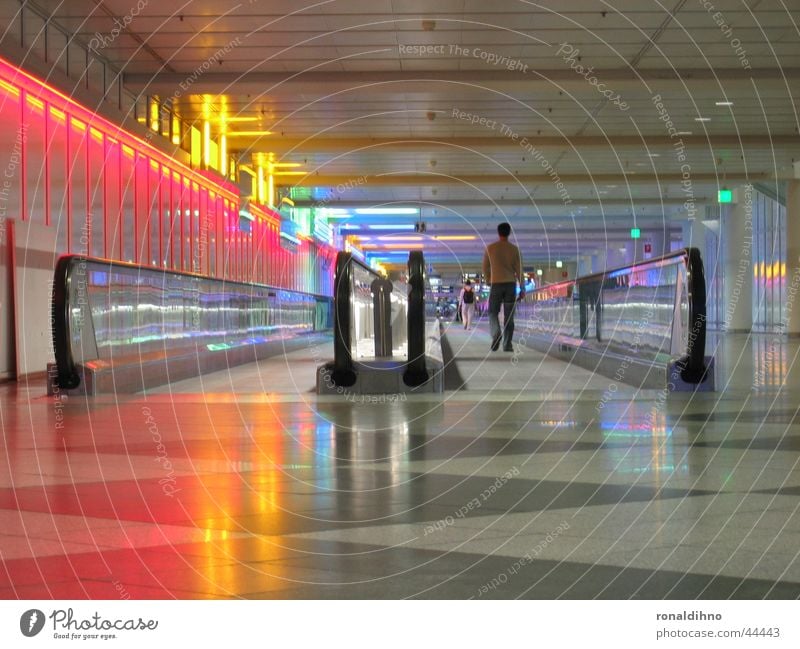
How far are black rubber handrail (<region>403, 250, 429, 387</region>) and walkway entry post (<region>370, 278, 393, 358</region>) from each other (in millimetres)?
2454

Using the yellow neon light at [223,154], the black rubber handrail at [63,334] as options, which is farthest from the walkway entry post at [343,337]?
the yellow neon light at [223,154]

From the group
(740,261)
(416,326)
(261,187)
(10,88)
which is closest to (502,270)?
(416,326)

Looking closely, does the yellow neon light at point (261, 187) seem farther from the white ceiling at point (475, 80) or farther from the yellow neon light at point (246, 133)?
the yellow neon light at point (246, 133)

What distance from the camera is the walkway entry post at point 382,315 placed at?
1145 centimetres

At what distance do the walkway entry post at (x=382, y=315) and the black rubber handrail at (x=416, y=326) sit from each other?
245 centimetres

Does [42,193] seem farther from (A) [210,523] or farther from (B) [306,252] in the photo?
(B) [306,252]

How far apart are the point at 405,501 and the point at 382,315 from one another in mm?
7643

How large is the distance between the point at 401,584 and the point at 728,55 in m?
15.7

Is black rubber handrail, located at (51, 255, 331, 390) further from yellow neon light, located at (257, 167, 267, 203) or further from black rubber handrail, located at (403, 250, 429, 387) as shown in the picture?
yellow neon light, located at (257, 167, 267, 203)

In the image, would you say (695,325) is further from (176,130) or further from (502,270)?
(176,130)

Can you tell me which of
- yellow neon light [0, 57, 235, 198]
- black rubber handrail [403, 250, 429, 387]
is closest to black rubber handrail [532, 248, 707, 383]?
black rubber handrail [403, 250, 429, 387]


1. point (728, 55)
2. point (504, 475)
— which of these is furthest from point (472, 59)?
point (504, 475)

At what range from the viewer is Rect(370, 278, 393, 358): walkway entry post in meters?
11.5

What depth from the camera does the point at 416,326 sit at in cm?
893
